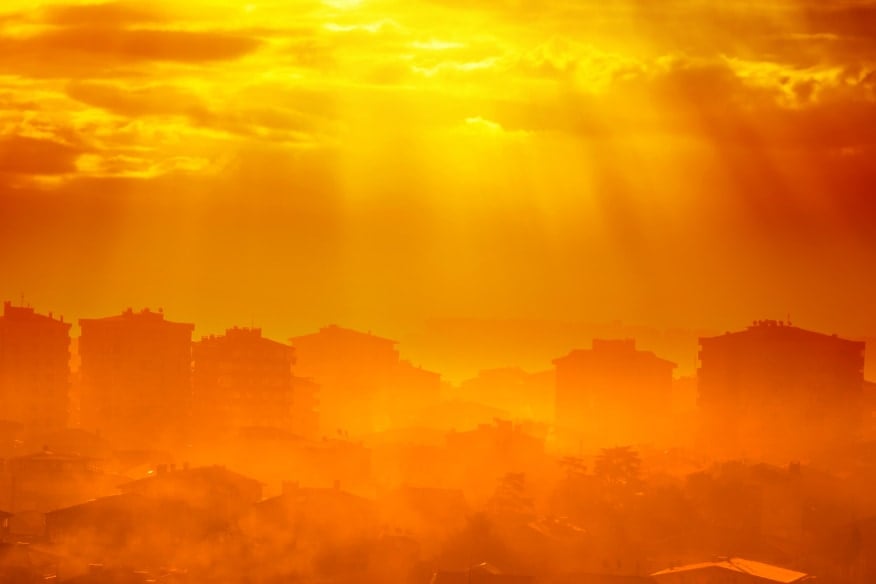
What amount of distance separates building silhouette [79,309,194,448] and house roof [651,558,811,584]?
41752 millimetres

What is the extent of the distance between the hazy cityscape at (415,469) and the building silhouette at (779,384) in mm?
126

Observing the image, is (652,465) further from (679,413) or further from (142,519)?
(679,413)

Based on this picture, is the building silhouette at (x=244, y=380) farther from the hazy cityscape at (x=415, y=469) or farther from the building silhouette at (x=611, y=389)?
the building silhouette at (x=611, y=389)

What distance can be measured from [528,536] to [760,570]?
21.6 feet

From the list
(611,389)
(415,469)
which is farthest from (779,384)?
(415,469)

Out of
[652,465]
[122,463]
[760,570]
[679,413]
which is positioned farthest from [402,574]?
[679,413]

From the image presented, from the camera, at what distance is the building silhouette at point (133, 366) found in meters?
82.9

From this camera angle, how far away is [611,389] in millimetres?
99250

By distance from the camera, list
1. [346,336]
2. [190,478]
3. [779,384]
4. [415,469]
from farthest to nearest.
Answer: [346,336]
[779,384]
[415,469]
[190,478]

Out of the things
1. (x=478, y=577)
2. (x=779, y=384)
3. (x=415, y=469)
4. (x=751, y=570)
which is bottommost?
(x=779, y=384)

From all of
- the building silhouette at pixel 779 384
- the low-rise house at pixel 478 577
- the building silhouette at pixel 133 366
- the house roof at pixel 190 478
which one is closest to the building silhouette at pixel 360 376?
the building silhouette at pixel 133 366

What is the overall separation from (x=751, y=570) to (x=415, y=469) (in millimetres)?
20429

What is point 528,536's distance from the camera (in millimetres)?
45219

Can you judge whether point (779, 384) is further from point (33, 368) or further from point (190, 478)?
point (190, 478)
